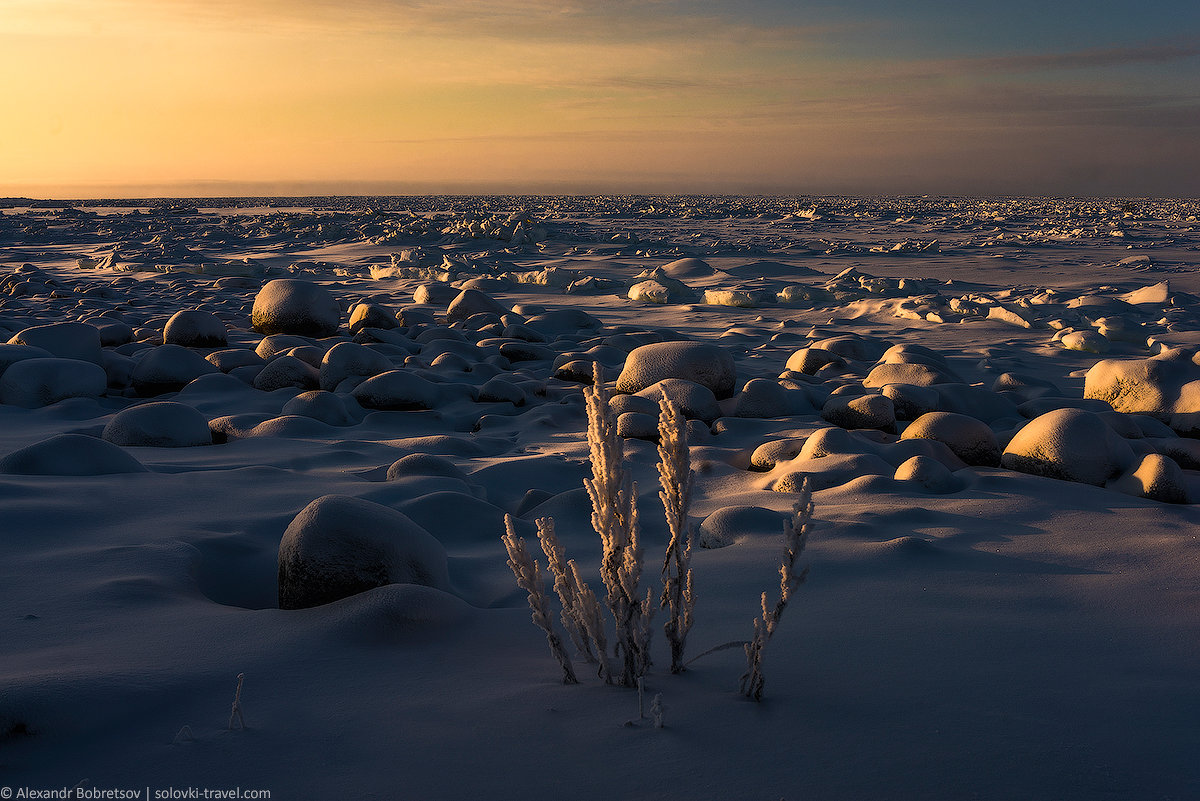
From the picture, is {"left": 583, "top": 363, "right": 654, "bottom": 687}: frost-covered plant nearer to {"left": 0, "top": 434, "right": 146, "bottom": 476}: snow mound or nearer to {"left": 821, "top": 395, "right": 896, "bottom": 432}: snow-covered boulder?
{"left": 0, "top": 434, "right": 146, "bottom": 476}: snow mound

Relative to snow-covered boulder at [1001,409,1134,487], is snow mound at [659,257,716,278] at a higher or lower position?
higher

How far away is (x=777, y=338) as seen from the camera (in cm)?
855

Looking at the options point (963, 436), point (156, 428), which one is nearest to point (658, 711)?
point (963, 436)

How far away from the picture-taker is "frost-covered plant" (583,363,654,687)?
65.4 inches

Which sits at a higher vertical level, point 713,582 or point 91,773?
point 91,773

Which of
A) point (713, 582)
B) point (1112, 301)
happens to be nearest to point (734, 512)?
point (713, 582)

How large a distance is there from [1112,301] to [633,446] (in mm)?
8937

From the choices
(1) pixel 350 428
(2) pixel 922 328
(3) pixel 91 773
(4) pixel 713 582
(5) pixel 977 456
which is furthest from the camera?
(2) pixel 922 328

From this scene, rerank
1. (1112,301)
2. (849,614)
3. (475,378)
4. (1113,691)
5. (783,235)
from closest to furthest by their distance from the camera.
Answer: (1113,691), (849,614), (475,378), (1112,301), (783,235)

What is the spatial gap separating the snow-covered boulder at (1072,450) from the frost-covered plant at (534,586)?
3125 mm

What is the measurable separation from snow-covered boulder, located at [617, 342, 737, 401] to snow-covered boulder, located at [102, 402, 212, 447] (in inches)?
112

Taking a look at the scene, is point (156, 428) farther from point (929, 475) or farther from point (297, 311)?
point (297, 311)

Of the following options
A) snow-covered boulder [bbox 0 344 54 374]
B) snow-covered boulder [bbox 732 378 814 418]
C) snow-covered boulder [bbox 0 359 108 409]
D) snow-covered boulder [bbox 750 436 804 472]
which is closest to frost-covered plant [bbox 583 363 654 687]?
snow-covered boulder [bbox 750 436 804 472]

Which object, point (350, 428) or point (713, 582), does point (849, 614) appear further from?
point (350, 428)
